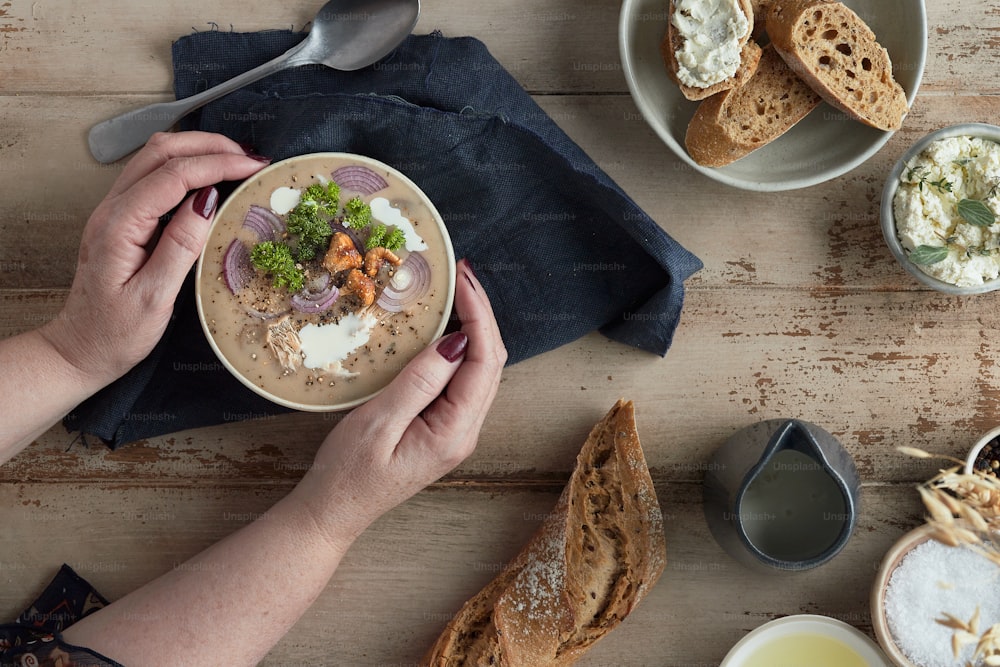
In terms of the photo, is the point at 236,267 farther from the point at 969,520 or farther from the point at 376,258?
the point at 969,520

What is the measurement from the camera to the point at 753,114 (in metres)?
1.58

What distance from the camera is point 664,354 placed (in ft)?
5.66

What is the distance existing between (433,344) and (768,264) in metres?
0.79

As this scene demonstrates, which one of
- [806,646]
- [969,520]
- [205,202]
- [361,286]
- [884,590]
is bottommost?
[806,646]

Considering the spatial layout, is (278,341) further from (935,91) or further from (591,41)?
(935,91)

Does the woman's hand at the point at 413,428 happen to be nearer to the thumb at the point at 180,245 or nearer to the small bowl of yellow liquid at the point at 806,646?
the thumb at the point at 180,245

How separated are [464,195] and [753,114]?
0.61 meters

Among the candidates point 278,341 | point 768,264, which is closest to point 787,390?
point 768,264

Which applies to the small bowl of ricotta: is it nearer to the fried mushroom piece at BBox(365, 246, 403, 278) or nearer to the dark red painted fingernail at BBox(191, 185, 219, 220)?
the fried mushroom piece at BBox(365, 246, 403, 278)

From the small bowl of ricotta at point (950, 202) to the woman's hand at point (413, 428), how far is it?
34.0 inches

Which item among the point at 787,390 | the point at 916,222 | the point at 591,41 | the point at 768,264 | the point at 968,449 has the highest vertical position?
the point at 591,41

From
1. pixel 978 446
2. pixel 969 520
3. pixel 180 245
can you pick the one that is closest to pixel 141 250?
pixel 180 245

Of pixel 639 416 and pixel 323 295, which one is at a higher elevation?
pixel 323 295

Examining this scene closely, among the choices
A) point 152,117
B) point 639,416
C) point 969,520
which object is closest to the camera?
point 969,520
